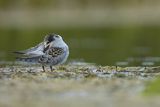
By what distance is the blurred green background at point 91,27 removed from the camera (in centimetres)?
2431

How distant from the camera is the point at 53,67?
17.0 metres

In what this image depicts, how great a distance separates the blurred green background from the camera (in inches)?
957

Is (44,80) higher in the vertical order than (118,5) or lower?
lower

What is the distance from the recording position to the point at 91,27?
140 ft

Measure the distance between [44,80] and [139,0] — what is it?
34.7 metres

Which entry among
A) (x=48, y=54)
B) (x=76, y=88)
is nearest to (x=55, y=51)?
(x=48, y=54)

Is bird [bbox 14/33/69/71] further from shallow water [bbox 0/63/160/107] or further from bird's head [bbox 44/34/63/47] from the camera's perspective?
shallow water [bbox 0/63/160/107]

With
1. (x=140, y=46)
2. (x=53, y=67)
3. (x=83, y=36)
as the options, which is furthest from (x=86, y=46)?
(x=53, y=67)

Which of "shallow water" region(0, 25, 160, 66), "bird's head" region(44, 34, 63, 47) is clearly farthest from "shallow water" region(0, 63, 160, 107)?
"shallow water" region(0, 25, 160, 66)

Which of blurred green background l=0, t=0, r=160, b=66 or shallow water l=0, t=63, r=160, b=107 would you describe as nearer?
shallow water l=0, t=63, r=160, b=107

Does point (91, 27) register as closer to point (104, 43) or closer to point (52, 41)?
point (104, 43)

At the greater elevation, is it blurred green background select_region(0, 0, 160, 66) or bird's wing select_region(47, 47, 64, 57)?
blurred green background select_region(0, 0, 160, 66)

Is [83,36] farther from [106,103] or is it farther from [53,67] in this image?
[106,103]

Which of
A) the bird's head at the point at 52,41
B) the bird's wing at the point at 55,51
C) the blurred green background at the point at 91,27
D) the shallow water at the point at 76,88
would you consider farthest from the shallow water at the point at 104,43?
the shallow water at the point at 76,88
